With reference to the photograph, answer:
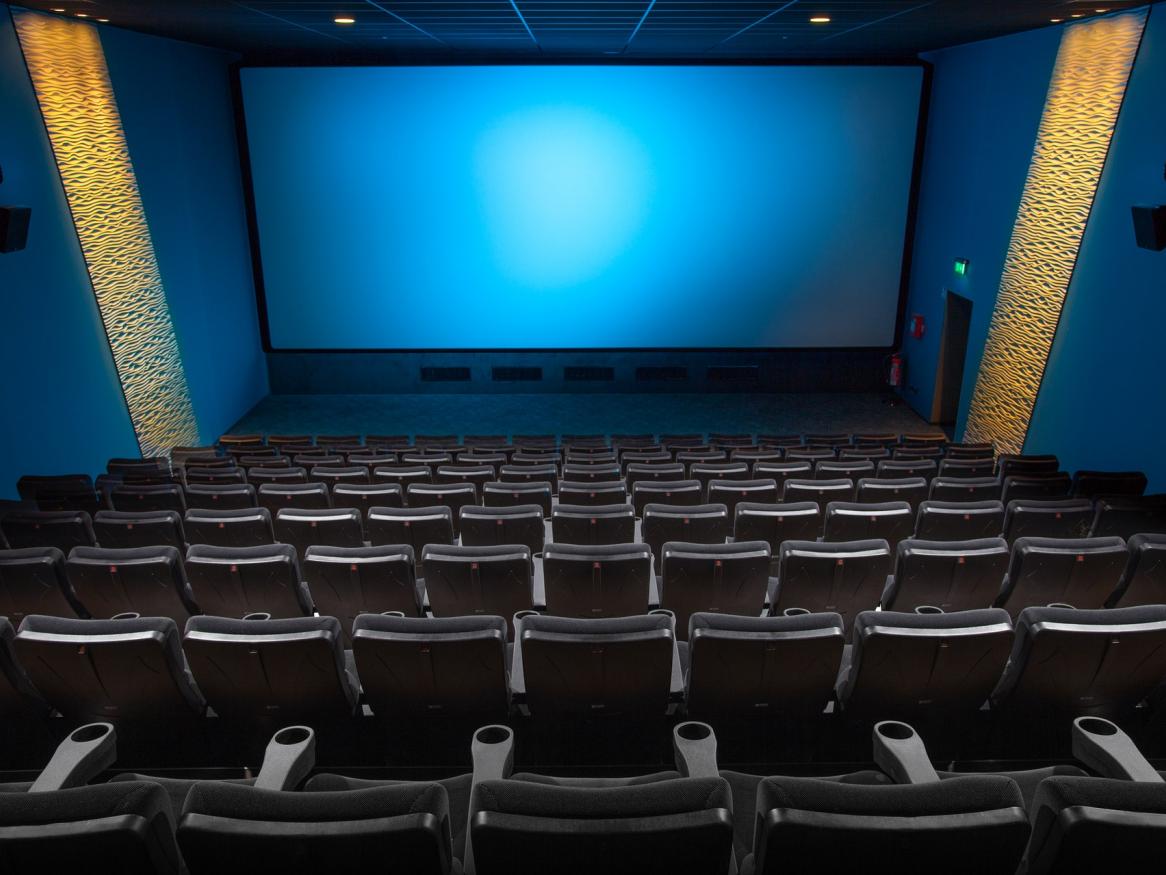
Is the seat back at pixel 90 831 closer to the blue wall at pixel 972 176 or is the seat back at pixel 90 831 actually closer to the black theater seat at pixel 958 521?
the black theater seat at pixel 958 521

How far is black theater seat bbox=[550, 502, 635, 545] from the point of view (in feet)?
17.2

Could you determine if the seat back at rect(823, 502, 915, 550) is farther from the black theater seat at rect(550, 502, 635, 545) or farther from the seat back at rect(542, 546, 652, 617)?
the seat back at rect(542, 546, 652, 617)

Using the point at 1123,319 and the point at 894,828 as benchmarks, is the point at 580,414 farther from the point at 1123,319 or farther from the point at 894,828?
the point at 894,828

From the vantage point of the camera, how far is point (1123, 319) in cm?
783

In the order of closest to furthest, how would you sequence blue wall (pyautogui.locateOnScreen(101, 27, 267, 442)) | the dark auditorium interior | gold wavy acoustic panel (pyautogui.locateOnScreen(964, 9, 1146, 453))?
1. the dark auditorium interior
2. gold wavy acoustic panel (pyautogui.locateOnScreen(964, 9, 1146, 453))
3. blue wall (pyautogui.locateOnScreen(101, 27, 267, 442))

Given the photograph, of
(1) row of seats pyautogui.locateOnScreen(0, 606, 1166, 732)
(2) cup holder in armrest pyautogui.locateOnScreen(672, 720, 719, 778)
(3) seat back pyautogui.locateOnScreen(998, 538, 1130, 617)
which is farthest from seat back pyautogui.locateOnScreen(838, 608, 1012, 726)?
(3) seat back pyautogui.locateOnScreen(998, 538, 1130, 617)

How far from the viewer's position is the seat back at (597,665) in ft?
9.47

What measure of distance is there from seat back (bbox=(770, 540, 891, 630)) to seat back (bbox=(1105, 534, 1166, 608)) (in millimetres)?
1167

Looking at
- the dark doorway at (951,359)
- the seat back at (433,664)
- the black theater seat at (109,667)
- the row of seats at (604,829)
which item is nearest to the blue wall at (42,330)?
the black theater seat at (109,667)

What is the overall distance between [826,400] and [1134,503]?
8011 millimetres

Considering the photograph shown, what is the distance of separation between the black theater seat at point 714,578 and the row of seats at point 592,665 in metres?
0.91

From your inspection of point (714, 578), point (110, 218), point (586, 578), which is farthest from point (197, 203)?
point (714, 578)

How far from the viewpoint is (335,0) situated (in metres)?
7.26

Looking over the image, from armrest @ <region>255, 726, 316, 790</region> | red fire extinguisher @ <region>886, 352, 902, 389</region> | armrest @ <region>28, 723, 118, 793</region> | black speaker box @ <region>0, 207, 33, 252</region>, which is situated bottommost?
red fire extinguisher @ <region>886, 352, 902, 389</region>
